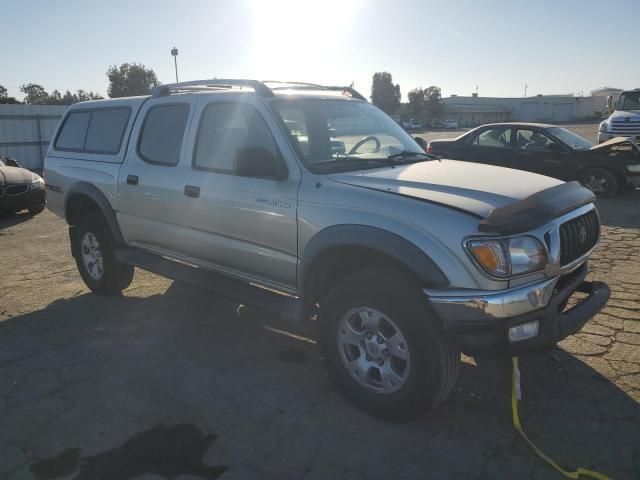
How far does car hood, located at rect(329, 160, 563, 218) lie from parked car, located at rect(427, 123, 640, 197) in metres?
7.17

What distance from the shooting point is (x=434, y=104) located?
3935 inches

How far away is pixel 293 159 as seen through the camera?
3.62 metres

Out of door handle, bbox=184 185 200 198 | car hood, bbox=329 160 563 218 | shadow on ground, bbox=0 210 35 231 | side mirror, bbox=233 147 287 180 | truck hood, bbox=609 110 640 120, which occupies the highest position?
truck hood, bbox=609 110 640 120

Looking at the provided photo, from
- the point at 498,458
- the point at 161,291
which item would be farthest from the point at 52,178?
the point at 498,458

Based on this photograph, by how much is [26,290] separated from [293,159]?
3.96 metres

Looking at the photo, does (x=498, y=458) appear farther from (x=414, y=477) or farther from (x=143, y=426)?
(x=143, y=426)

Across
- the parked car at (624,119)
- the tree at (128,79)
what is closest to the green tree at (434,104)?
the tree at (128,79)

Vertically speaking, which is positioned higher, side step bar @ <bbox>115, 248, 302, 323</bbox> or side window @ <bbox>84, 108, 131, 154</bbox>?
side window @ <bbox>84, 108, 131, 154</bbox>

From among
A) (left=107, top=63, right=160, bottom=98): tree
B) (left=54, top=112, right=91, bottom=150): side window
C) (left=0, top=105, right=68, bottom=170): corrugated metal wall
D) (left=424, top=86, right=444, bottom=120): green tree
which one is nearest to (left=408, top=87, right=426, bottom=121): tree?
(left=424, top=86, right=444, bottom=120): green tree

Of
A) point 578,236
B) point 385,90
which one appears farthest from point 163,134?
point 385,90

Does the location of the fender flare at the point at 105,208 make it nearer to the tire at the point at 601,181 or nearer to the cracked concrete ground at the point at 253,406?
the cracked concrete ground at the point at 253,406

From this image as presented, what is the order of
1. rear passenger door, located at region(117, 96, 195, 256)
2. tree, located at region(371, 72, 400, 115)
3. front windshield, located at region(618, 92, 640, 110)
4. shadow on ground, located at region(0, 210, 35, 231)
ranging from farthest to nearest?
1. tree, located at region(371, 72, 400, 115)
2. front windshield, located at region(618, 92, 640, 110)
3. shadow on ground, located at region(0, 210, 35, 231)
4. rear passenger door, located at region(117, 96, 195, 256)

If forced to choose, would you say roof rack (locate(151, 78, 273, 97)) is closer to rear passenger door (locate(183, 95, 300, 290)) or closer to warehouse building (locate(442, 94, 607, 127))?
rear passenger door (locate(183, 95, 300, 290))

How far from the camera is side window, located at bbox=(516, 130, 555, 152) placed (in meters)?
10.4
